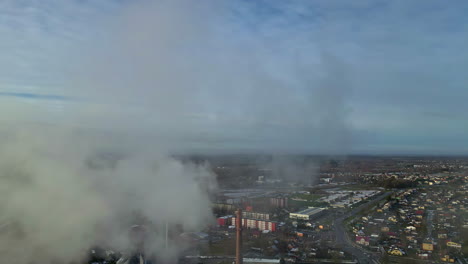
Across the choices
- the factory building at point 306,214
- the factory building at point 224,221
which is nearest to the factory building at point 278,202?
the factory building at point 306,214

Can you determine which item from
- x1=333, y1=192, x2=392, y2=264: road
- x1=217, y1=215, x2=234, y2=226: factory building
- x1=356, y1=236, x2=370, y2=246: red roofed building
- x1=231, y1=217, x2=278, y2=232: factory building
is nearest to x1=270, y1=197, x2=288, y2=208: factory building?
x1=333, y1=192, x2=392, y2=264: road

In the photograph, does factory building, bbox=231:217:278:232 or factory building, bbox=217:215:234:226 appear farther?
factory building, bbox=217:215:234:226

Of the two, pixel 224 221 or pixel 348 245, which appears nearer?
pixel 348 245

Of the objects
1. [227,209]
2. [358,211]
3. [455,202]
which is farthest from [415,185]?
[227,209]

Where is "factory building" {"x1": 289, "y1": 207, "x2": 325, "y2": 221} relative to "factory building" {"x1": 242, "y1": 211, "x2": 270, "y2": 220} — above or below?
below

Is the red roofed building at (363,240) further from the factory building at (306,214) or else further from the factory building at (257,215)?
the factory building at (257,215)

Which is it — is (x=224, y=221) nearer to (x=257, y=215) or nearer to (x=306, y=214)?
(x=257, y=215)

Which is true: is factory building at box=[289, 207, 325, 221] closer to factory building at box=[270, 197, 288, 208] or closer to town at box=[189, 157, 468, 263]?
town at box=[189, 157, 468, 263]

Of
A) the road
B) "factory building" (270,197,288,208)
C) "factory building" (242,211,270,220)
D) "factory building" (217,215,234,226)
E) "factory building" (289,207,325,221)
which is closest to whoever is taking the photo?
the road

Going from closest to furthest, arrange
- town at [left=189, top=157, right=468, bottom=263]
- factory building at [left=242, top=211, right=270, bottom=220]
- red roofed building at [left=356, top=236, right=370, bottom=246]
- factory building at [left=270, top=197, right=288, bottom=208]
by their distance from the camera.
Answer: town at [left=189, top=157, right=468, bottom=263]
red roofed building at [left=356, top=236, right=370, bottom=246]
factory building at [left=242, top=211, right=270, bottom=220]
factory building at [left=270, top=197, right=288, bottom=208]

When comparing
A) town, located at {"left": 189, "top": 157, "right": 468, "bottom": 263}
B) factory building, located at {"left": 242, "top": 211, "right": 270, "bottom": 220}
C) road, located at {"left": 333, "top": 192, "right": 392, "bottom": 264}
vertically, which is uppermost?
factory building, located at {"left": 242, "top": 211, "right": 270, "bottom": 220}

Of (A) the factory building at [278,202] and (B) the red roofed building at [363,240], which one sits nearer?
(B) the red roofed building at [363,240]

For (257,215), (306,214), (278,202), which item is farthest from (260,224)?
(278,202)
